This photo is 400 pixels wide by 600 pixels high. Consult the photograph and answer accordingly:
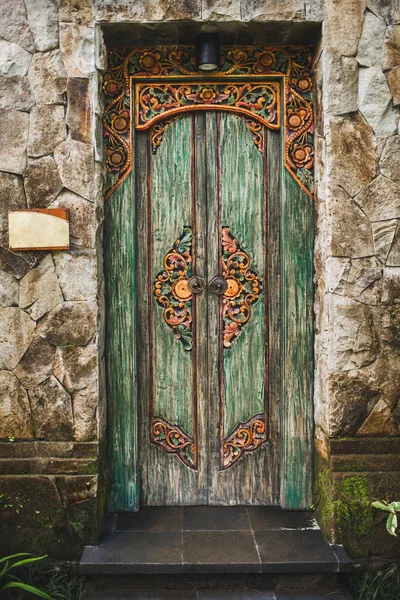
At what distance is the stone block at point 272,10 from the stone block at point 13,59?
112 centimetres

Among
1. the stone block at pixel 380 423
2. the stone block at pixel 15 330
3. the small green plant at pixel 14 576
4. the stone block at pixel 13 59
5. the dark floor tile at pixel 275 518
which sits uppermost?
the stone block at pixel 13 59

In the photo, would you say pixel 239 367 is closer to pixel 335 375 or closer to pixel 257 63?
pixel 335 375

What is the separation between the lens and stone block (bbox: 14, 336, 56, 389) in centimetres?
278

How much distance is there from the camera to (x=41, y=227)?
2.72 metres

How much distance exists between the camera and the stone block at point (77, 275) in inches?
109

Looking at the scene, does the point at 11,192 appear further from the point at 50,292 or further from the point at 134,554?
→ the point at 134,554

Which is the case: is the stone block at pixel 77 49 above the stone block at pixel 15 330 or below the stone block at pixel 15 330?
above

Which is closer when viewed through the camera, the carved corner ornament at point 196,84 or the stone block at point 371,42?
the stone block at point 371,42

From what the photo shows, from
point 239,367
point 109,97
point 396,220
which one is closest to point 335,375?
point 239,367

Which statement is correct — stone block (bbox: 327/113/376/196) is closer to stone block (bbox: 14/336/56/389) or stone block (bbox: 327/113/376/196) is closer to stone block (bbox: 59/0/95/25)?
stone block (bbox: 59/0/95/25)

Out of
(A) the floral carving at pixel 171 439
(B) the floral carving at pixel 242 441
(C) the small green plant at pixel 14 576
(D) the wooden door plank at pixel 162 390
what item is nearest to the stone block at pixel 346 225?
(D) the wooden door plank at pixel 162 390

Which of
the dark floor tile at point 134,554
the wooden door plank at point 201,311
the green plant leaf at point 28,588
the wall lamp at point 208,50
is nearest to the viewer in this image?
the green plant leaf at point 28,588

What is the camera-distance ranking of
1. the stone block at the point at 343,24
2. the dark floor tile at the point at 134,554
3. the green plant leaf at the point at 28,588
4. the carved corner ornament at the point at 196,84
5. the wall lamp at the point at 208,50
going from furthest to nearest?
the carved corner ornament at the point at 196,84 < the wall lamp at the point at 208,50 < the stone block at the point at 343,24 < the dark floor tile at the point at 134,554 < the green plant leaf at the point at 28,588

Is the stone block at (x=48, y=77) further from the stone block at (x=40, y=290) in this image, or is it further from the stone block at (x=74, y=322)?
the stone block at (x=74, y=322)
